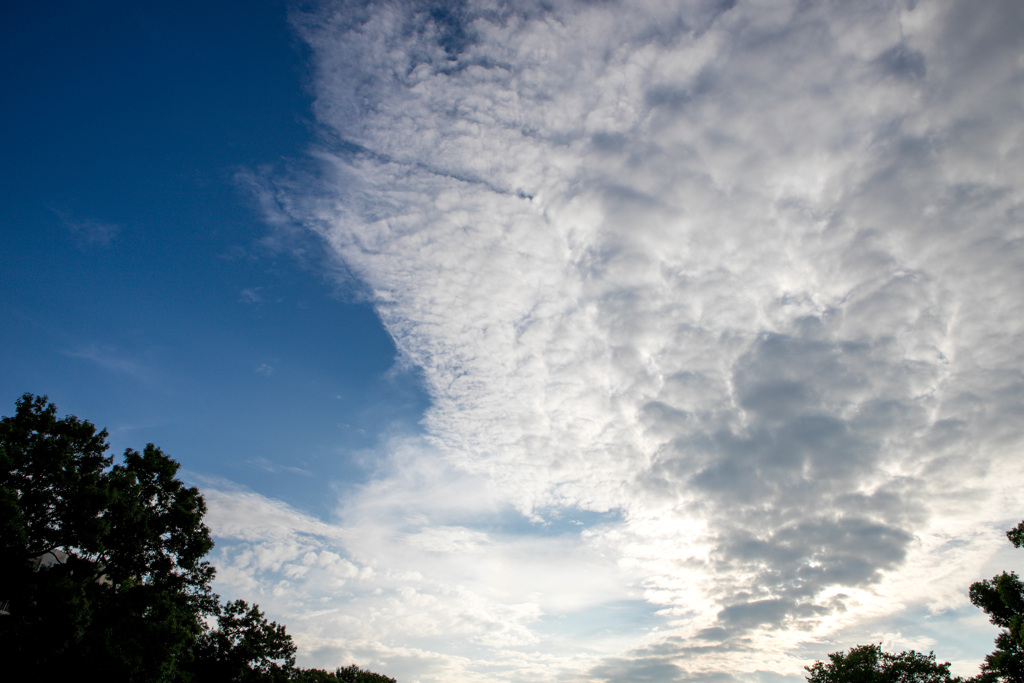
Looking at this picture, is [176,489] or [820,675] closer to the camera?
[176,489]

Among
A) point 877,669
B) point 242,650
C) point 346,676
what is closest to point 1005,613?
point 877,669

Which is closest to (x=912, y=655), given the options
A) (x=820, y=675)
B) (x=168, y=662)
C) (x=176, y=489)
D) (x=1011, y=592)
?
(x=820, y=675)

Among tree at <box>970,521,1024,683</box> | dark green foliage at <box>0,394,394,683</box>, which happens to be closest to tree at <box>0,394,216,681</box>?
dark green foliage at <box>0,394,394,683</box>

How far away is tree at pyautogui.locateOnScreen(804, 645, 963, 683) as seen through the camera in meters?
47.2

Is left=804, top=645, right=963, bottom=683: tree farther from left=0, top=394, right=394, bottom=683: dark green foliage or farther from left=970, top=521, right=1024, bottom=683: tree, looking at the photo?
left=0, top=394, right=394, bottom=683: dark green foliage

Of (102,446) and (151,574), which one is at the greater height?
(102,446)

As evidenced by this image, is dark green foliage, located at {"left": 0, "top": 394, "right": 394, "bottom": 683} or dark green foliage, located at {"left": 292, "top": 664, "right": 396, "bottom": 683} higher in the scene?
dark green foliage, located at {"left": 0, "top": 394, "right": 394, "bottom": 683}

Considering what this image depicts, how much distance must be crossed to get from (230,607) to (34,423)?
22.9m

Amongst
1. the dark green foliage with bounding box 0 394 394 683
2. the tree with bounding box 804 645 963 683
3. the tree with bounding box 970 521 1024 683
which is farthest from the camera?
the tree with bounding box 804 645 963 683

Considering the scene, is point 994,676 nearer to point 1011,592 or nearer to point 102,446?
point 1011,592

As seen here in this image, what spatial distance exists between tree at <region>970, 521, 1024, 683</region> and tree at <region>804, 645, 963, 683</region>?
36.6 ft

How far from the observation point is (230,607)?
41906mm

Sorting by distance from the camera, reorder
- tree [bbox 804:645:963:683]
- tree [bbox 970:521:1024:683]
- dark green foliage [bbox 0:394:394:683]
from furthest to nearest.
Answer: tree [bbox 804:645:963:683]
tree [bbox 970:521:1024:683]
dark green foliage [bbox 0:394:394:683]

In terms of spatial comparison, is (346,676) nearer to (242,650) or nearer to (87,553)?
(242,650)
